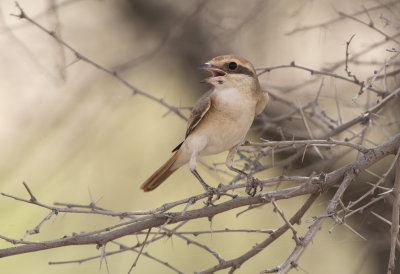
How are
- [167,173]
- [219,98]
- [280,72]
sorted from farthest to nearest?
[280,72]
[167,173]
[219,98]

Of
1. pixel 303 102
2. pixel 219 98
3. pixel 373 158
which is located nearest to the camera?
pixel 373 158

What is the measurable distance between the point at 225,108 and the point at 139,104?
5.85 feet

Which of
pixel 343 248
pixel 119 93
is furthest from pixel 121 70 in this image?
pixel 343 248

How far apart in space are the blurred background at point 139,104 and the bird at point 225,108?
84cm

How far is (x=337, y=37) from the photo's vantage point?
15.1 feet

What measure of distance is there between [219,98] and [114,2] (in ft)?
6.61

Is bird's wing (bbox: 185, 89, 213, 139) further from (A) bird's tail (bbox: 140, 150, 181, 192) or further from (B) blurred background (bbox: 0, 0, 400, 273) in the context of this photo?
(B) blurred background (bbox: 0, 0, 400, 273)

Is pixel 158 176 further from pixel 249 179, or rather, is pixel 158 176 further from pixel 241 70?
pixel 241 70

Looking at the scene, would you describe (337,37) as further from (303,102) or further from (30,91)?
(30,91)

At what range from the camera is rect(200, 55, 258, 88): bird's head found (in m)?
3.50

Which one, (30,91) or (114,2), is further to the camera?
(114,2)

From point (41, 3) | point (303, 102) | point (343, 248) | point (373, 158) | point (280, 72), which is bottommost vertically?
point (373, 158)

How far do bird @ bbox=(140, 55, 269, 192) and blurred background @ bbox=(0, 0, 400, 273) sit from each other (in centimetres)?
84

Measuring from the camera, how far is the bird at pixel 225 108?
3.54 m
